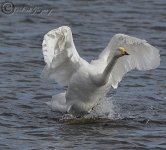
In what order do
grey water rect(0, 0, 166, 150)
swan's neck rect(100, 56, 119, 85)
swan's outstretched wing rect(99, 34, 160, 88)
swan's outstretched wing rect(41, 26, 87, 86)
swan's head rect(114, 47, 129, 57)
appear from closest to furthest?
grey water rect(0, 0, 166, 150) → swan's outstretched wing rect(41, 26, 87, 86) → swan's head rect(114, 47, 129, 57) → swan's neck rect(100, 56, 119, 85) → swan's outstretched wing rect(99, 34, 160, 88)

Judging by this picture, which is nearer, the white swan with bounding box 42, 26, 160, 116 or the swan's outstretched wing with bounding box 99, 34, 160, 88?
the white swan with bounding box 42, 26, 160, 116

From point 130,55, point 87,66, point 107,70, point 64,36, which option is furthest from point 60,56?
point 130,55

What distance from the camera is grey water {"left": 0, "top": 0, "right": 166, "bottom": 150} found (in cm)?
1266

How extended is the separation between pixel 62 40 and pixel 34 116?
1.51 meters

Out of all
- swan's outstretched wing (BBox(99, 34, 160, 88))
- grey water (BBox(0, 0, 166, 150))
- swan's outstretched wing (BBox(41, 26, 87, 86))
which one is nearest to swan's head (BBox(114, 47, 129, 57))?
swan's outstretched wing (BBox(99, 34, 160, 88))

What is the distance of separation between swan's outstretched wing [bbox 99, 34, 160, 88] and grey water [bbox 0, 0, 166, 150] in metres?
0.72

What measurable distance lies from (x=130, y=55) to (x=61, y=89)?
2237 mm

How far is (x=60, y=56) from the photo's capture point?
1366 cm

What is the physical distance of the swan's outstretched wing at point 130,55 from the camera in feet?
45.8

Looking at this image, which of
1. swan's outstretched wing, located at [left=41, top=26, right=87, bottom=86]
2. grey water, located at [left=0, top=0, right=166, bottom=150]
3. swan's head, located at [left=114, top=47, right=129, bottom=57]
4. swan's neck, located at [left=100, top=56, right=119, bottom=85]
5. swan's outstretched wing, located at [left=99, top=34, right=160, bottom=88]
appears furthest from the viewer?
swan's outstretched wing, located at [left=99, top=34, right=160, bottom=88]

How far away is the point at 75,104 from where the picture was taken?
13906 millimetres

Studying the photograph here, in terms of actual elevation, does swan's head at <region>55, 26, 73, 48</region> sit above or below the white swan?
above

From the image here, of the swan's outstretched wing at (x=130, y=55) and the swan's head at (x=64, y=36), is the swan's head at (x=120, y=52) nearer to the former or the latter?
the swan's outstretched wing at (x=130, y=55)

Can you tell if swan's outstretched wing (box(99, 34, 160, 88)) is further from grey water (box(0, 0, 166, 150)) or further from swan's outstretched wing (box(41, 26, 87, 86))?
grey water (box(0, 0, 166, 150))
